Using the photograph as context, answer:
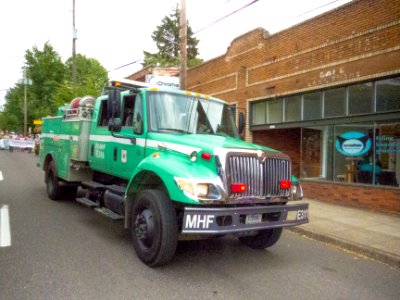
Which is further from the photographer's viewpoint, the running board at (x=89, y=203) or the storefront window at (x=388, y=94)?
the storefront window at (x=388, y=94)

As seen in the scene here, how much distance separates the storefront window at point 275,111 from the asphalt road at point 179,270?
20.6ft

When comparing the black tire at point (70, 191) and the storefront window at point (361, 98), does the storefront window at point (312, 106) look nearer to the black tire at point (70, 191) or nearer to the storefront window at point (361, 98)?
the storefront window at point (361, 98)

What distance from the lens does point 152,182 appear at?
17.4 ft

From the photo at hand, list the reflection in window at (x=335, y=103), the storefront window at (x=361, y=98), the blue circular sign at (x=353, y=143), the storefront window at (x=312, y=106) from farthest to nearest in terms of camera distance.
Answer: the storefront window at (x=312, y=106) → the reflection in window at (x=335, y=103) → the blue circular sign at (x=353, y=143) → the storefront window at (x=361, y=98)

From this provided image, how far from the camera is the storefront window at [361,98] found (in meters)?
9.63

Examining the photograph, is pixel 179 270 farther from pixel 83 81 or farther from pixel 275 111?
pixel 83 81

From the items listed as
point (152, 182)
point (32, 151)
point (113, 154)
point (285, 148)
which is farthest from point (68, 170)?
point (32, 151)

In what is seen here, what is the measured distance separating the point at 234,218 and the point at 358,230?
13.4ft

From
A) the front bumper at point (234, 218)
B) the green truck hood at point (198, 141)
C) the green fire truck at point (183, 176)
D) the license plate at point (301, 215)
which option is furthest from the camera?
the license plate at point (301, 215)

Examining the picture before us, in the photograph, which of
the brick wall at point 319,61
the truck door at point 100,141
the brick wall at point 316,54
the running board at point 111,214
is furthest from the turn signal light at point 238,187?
the brick wall at point 316,54

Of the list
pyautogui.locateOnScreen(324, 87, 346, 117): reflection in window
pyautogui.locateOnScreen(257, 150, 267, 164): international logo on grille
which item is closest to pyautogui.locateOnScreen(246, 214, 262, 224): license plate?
pyautogui.locateOnScreen(257, 150, 267, 164): international logo on grille

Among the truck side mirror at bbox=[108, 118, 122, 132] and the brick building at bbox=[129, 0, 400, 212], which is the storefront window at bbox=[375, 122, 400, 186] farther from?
the truck side mirror at bbox=[108, 118, 122, 132]

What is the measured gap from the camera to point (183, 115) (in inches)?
225

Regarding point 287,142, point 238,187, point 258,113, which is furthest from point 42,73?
point 238,187
